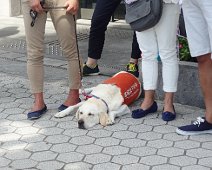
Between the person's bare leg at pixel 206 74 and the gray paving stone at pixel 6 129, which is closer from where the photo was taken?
the person's bare leg at pixel 206 74

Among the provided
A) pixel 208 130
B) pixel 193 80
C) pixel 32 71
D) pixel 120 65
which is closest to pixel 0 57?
pixel 120 65

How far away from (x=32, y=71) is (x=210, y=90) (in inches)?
63.8

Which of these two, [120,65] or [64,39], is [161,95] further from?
[120,65]

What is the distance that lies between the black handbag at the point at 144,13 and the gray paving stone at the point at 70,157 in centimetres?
122

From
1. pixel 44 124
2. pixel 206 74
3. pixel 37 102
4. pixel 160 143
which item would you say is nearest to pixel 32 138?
pixel 44 124

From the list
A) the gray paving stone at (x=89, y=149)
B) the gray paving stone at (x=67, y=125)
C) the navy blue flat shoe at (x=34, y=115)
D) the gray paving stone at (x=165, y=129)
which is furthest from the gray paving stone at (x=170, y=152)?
the navy blue flat shoe at (x=34, y=115)

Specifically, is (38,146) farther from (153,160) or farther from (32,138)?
(153,160)

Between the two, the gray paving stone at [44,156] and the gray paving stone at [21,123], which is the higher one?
the gray paving stone at [21,123]

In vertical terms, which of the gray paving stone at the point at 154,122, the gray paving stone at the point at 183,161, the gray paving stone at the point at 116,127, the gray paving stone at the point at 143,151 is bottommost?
the gray paving stone at the point at 143,151

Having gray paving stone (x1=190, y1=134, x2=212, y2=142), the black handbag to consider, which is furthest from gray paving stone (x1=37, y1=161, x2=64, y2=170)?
the black handbag

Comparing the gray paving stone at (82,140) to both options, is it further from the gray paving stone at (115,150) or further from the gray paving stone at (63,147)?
the gray paving stone at (115,150)

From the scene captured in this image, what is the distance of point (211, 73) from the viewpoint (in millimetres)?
3953

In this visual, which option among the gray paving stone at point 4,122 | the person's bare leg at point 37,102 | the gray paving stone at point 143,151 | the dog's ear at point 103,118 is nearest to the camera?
the gray paving stone at point 143,151

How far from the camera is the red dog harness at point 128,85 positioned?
15.6 feet
